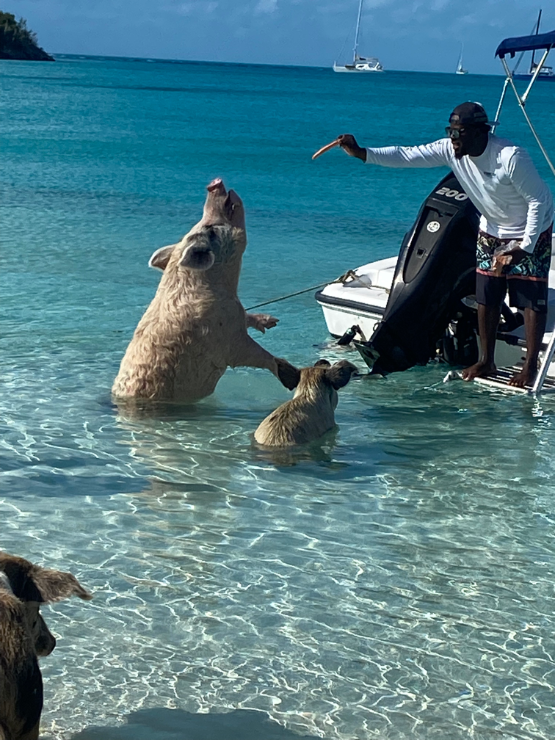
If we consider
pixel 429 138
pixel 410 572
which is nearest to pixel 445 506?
pixel 410 572

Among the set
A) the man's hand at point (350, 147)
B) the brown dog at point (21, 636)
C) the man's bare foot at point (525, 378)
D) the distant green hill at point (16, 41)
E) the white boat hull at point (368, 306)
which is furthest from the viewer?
the distant green hill at point (16, 41)

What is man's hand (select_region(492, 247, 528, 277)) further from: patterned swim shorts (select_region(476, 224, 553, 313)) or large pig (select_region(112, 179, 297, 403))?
large pig (select_region(112, 179, 297, 403))

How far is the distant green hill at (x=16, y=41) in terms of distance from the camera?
5463 inches

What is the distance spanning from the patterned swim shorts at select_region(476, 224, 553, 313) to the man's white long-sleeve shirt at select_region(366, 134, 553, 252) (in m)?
0.12

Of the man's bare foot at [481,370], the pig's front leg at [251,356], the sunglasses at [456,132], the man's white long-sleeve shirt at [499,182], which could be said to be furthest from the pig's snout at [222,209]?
the man's bare foot at [481,370]

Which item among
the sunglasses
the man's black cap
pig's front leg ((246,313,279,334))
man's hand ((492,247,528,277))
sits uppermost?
the man's black cap

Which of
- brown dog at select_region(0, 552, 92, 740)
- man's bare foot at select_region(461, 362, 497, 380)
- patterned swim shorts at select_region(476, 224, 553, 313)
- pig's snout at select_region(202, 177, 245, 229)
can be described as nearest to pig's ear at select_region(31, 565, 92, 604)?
brown dog at select_region(0, 552, 92, 740)

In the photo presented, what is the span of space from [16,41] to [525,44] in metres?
144

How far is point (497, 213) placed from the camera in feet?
25.6

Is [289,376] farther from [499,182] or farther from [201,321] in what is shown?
[499,182]

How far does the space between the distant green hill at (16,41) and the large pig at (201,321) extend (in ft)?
464

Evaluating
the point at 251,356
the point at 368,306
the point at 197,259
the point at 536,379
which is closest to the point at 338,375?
the point at 251,356

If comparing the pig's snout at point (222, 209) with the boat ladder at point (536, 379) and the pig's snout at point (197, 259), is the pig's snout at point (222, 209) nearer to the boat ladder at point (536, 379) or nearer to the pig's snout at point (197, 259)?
the pig's snout at point (197, 259)

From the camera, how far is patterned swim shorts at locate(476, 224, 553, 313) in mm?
7809
